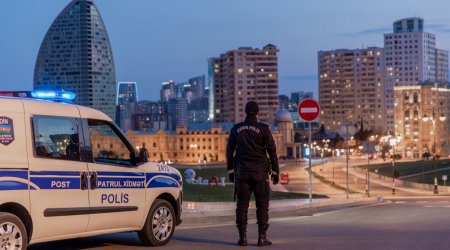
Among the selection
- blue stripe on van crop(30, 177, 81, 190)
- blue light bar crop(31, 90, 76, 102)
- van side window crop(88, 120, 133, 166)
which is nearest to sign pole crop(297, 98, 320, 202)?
van side window crop(88, 120, 133, 166)

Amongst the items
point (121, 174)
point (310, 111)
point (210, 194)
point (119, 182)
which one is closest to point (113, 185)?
point (119, 182)

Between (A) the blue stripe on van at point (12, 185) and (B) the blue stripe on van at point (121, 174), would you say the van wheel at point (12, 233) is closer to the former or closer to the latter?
(A) the blue stripe on van at point (12, 185)

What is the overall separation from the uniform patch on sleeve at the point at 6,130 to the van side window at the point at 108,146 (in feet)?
A: 5.27

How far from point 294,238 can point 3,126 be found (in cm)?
570

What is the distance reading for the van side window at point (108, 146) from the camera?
11.8 meters

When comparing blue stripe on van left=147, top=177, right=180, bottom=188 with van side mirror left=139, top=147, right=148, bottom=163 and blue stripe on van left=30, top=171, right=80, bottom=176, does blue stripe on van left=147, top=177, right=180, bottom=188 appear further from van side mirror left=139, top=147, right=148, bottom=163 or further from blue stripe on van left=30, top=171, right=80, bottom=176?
blue stripe on van left=30, top=171, right=80, bottom=176

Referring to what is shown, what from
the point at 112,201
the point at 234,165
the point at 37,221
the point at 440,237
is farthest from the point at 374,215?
the point at 37,221

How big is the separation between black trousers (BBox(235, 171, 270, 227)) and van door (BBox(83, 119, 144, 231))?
4.92 feet

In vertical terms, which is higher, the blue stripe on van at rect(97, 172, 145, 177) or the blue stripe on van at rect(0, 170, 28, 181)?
the blue stripe on van at rect(0, 170, 28, 181)

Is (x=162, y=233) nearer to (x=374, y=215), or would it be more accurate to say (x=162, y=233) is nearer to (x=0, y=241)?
(x=0, y=241)

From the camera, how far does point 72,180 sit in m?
10.7

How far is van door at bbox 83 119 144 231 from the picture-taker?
1120cm

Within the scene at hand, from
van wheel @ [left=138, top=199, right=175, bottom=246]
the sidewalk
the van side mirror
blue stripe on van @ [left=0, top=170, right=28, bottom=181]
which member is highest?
the van side mirror

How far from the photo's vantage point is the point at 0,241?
9594 millimetres
